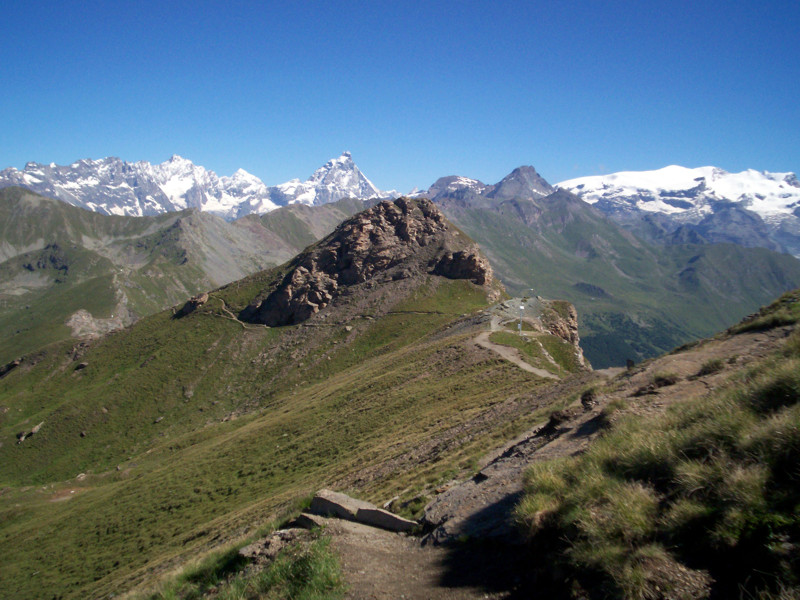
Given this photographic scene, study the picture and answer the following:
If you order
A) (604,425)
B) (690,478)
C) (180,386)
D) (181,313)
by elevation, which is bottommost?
(180,386)

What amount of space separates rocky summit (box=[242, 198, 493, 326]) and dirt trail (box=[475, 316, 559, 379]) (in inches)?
1829

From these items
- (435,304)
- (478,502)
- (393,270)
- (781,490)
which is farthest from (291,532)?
(393,270)

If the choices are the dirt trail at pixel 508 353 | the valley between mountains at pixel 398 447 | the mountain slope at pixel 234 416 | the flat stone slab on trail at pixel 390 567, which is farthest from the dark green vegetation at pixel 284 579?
the dirt trail at pixel 508 353

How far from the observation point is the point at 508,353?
5162 centimetres

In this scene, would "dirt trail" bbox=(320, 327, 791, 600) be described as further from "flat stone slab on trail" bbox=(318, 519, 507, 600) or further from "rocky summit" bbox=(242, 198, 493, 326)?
"rocky summit" bbox=(242, 198, 493, 326)

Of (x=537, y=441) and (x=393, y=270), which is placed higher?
(x=393, y=270)

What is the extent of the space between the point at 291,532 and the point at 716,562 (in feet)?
35.5

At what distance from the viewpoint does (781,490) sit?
6762mm

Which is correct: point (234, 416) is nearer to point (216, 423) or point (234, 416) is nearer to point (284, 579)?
point (216, 423)

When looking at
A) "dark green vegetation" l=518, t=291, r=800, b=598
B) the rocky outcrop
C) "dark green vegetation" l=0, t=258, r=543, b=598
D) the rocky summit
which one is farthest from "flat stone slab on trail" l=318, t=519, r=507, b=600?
the rocky summit

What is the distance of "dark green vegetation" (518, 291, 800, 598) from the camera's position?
6266 millimetres

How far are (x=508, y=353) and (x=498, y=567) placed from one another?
1720 inches

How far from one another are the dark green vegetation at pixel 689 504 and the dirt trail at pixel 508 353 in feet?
112

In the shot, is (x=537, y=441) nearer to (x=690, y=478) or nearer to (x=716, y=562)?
(x=690, y=478)
